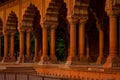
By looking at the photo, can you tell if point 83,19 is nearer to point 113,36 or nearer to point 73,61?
point 73,61

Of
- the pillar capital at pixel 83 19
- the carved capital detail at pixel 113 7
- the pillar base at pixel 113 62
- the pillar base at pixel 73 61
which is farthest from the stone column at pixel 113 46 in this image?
the pillar capital at pixel 83 19

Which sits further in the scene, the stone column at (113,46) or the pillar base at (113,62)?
the stone column at (113,46)

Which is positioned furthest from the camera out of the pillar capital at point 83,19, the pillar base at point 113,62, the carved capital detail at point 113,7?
the pillar capital at point 83,19

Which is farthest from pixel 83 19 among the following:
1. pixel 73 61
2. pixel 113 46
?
pixel 113 46

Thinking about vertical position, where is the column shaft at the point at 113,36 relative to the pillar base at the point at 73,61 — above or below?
above

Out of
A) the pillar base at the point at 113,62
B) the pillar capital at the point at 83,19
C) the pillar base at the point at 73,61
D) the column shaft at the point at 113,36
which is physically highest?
the pillar capital at the point at 83,19

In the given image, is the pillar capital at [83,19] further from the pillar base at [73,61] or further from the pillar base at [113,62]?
the pillar base at [113,62]

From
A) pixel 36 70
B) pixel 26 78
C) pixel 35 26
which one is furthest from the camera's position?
pixel 35 26

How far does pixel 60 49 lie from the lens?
45.6 metres

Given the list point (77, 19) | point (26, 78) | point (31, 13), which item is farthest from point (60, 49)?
point (26, 78)

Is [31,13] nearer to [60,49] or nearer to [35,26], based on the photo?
[35,26]

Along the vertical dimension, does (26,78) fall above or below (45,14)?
below

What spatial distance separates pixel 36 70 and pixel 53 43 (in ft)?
6.48

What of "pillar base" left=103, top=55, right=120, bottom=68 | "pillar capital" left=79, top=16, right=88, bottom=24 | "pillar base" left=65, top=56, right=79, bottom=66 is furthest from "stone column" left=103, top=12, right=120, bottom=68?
"pillar capital" left=79, top=16, right=88, bottom=24
